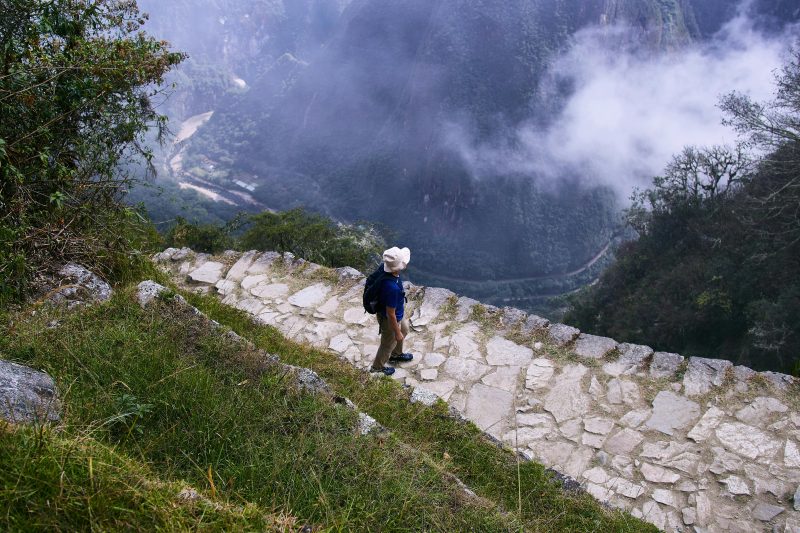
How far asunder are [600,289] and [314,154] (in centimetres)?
6599

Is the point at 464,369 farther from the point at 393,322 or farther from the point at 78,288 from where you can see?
the point at 78,288

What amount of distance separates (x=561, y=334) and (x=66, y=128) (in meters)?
5.06

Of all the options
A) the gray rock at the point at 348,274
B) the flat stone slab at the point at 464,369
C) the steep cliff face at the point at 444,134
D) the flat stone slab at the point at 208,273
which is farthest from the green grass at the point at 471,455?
the steep cliff face at the point at 444,134

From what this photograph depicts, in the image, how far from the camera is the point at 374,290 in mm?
4637

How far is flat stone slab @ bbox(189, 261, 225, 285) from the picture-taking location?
7.52 metres

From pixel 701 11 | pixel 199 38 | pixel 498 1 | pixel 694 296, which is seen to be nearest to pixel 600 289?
pixel 694 296

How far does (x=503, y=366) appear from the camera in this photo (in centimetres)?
560

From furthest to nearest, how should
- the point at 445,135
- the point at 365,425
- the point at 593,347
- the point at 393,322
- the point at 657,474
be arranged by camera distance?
the point at 445,135 < the point at 593,347 < the point at 393,322 < the point at 657,474 < the point at 365,425

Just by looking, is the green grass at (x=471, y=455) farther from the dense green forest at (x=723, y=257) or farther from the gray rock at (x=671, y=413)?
the dense green forest at (x=723, y=257)

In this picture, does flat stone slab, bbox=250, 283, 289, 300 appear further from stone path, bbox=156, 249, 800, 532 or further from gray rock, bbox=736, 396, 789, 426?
gray rock, bbox=736, 396, 789, 426

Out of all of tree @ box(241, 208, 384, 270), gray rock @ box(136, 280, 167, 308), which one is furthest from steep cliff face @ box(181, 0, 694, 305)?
gray rock @ box(136, 280, 167, 308)

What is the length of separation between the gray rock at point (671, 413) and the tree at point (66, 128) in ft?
15.8

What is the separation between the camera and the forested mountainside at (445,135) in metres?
62.5

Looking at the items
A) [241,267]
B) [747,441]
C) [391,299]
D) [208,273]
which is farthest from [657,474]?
[208,273]
